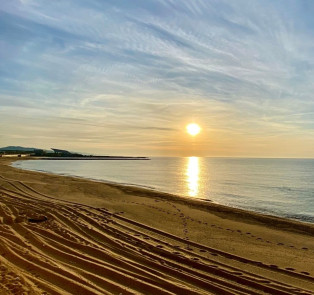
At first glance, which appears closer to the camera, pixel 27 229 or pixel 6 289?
pixel 6 289

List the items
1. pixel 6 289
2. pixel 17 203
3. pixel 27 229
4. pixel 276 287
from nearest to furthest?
1. pixel 6 289
2. pixel 276 287
3. pixel 27 229
4. pixel 17 203

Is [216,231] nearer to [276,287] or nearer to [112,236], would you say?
[112,236]

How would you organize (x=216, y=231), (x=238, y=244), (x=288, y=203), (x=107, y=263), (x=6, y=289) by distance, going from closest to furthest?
(x=6, y=289)
(x=107, y=263)
(x=238, y=244)
(x=216, y=231)
(x=288, y=203)

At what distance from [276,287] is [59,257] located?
5744 millimetres

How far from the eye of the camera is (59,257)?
7.86 meters

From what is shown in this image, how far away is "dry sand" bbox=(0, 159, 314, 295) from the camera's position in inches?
257

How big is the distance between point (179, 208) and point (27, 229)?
10.3m

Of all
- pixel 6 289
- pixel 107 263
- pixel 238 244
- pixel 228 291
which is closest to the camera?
pixel 6 289

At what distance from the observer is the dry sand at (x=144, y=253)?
6.53m

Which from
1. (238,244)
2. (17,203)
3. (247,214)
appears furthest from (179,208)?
(17,203)

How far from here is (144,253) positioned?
8.91 metres

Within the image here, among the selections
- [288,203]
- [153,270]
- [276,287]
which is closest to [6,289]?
[153,270]

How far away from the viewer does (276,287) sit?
7176 mm

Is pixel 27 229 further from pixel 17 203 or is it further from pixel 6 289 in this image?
pixel 17 203
